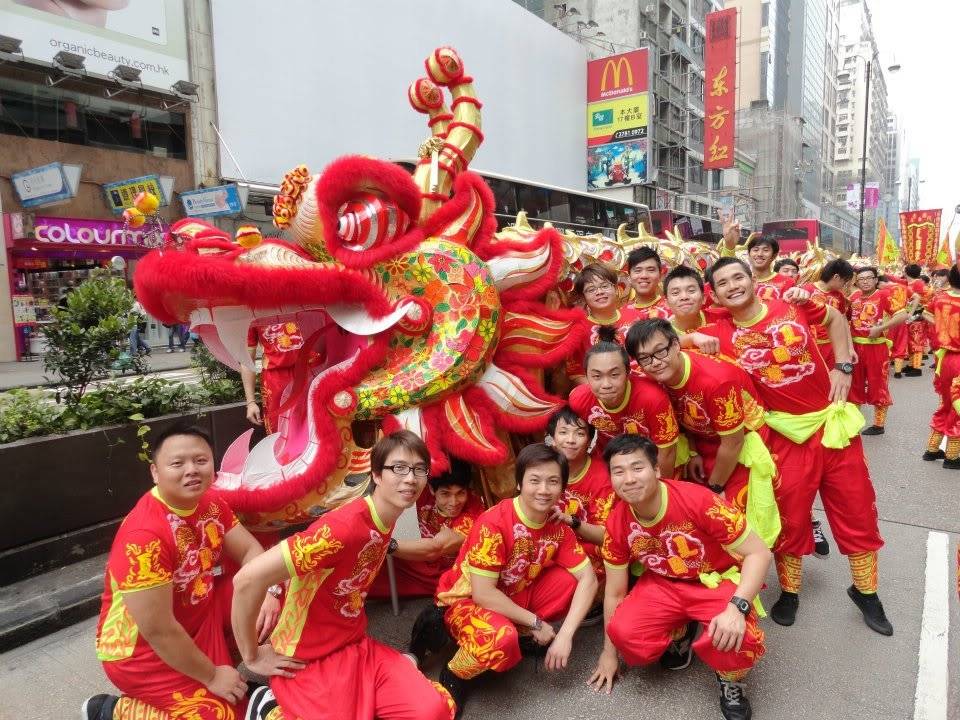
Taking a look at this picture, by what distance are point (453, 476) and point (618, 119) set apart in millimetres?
19276

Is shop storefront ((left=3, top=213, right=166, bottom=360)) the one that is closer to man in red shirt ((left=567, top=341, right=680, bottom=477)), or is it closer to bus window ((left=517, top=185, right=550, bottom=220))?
bus window ((left=517, top=185, right=550, bottom=220))

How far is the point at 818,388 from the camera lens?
9.09ft

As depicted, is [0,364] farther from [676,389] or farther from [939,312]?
[939,312]

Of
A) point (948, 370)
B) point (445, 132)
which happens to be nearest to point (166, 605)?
point (445, 132)

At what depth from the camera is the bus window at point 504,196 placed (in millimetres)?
10797

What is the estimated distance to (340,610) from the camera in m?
2.01

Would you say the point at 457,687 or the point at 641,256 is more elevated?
the point at 641,256

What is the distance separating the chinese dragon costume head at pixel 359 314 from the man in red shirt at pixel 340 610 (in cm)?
47

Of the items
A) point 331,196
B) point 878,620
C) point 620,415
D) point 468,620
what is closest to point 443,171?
point 331,196

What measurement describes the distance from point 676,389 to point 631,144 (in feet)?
60.8

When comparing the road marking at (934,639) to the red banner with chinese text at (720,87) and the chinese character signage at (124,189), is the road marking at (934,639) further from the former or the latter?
the red banner with chinese text at (720,87)

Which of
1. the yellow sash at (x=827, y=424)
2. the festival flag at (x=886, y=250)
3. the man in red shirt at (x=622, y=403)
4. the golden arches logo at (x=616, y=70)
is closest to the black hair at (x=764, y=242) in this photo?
the yellow sash at (x=827, y=424)

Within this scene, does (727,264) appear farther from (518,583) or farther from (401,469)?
(401,469)

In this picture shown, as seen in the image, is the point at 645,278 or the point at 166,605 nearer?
the point at 166,605
